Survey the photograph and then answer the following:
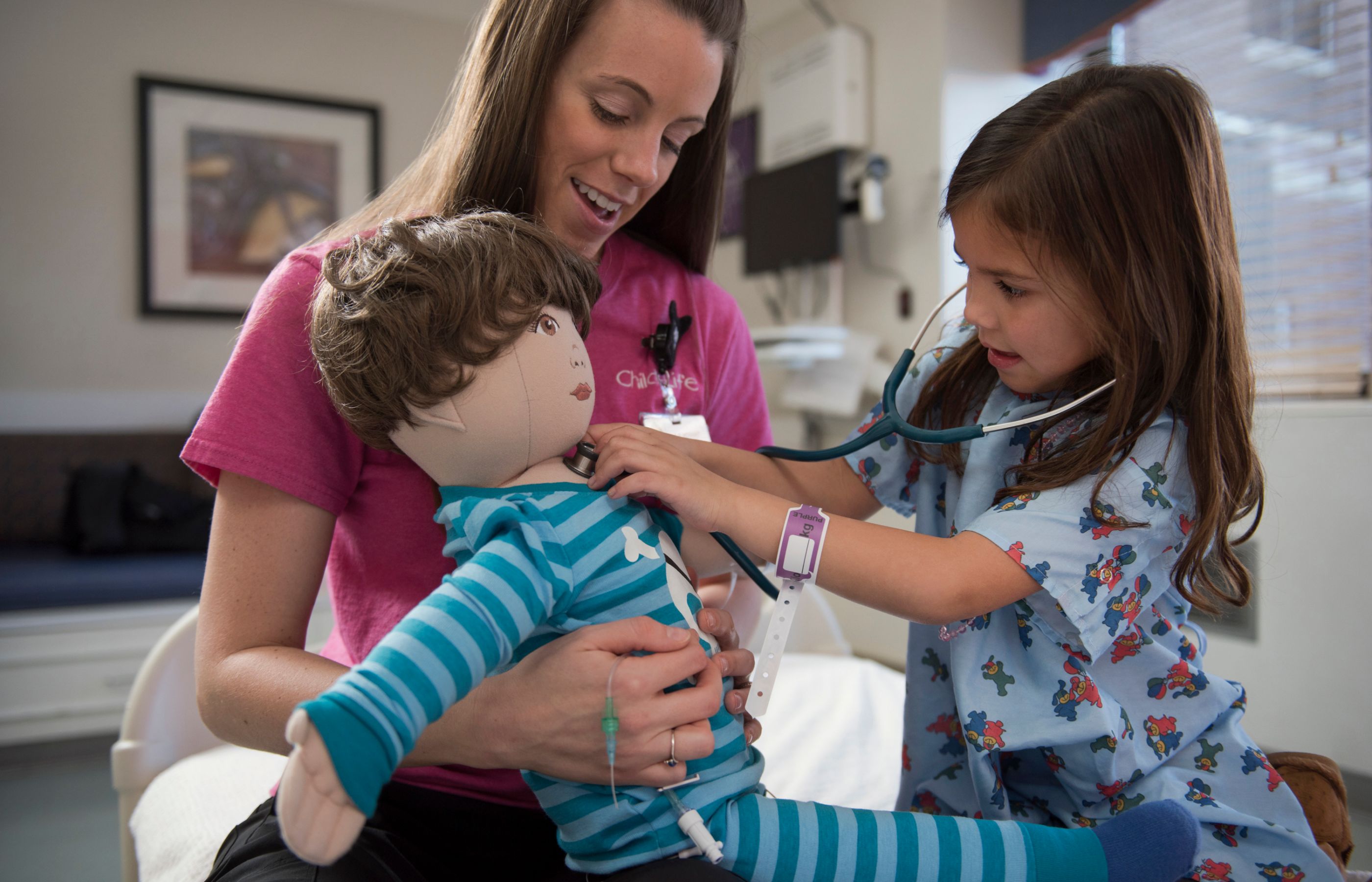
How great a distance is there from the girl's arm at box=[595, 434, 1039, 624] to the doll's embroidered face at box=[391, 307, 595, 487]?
6 cm

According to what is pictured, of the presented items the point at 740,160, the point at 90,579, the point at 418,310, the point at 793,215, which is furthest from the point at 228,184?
the point at 418,310

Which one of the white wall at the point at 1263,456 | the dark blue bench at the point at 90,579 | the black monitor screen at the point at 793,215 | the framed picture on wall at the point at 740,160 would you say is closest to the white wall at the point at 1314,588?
the white wall at the point at 1263,456

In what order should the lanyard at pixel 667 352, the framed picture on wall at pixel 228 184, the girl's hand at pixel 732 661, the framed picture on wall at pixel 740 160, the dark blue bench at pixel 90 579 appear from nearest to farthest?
1. the girl's hand at pixel 732 661
2. the lanyard at pixel 667 352
3. the dark blue bench at pixel 90 579
4. the framed picture on wall at pixel 228 184
5. the framed picture on wall at pixel 740 160

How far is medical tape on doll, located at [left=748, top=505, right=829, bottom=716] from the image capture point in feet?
2.76


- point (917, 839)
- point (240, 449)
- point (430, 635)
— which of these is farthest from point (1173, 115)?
point (240, 449)

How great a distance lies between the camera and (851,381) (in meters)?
3.38

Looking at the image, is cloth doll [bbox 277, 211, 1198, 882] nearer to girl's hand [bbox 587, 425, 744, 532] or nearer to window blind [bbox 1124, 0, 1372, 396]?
girl's hand [bbox 587, 425, 744, 532]

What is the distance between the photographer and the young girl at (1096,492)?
86 centimetres

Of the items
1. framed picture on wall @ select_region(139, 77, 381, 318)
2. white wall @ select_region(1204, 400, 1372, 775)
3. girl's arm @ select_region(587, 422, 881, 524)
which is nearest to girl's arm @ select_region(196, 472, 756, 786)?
girl's arm @ select_region(587, 422, 881, 524)

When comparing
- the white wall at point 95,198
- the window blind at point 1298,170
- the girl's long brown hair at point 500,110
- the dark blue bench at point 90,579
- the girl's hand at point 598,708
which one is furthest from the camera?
the white wall at point 95,198

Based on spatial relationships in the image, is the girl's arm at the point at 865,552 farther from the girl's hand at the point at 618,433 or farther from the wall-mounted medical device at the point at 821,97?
the wall-mounted medical device at the point at 821,97

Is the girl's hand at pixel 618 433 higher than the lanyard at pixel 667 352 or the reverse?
the reverse

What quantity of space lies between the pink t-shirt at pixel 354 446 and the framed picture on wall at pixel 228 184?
3291mm

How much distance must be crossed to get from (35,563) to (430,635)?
316 centimetres
